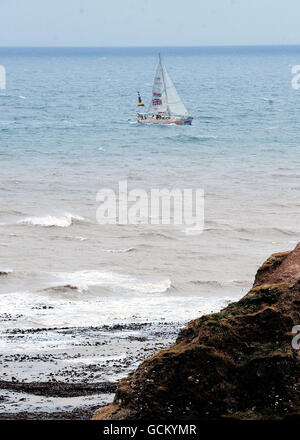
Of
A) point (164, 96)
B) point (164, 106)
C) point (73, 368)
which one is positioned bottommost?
point (73, 368)

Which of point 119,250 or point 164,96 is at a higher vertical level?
point 164,96

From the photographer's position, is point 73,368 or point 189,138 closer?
point 73,368

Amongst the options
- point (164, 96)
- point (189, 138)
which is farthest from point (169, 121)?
point (189, 138)

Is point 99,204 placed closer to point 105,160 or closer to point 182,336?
point 105,160

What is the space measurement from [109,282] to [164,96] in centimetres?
5828

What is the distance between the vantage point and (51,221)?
40969 mm

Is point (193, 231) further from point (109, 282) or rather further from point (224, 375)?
point (224, 375)

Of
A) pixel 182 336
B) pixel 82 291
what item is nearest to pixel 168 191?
pixel 82 291

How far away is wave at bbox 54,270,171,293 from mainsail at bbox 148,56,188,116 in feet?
181

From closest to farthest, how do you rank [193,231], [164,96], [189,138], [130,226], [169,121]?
[193,231]
[130,226]
[189,138]
[164,96]
[169,121]

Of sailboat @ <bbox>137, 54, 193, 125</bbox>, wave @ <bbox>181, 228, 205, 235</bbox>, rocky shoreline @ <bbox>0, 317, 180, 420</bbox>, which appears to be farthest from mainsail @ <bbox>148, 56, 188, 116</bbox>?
rocky shoreline @ <bbox>0, 317, 180, 420</bbox>

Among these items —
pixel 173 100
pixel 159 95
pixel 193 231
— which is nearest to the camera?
pixel 193 231

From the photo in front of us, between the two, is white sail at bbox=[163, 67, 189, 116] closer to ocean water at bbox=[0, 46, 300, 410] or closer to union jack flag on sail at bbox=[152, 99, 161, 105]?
union jack flag on sail at bbox=[152, 99, 161, 105]

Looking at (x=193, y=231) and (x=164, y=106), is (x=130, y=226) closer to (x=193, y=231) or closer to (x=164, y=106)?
(x=193, y=231)
